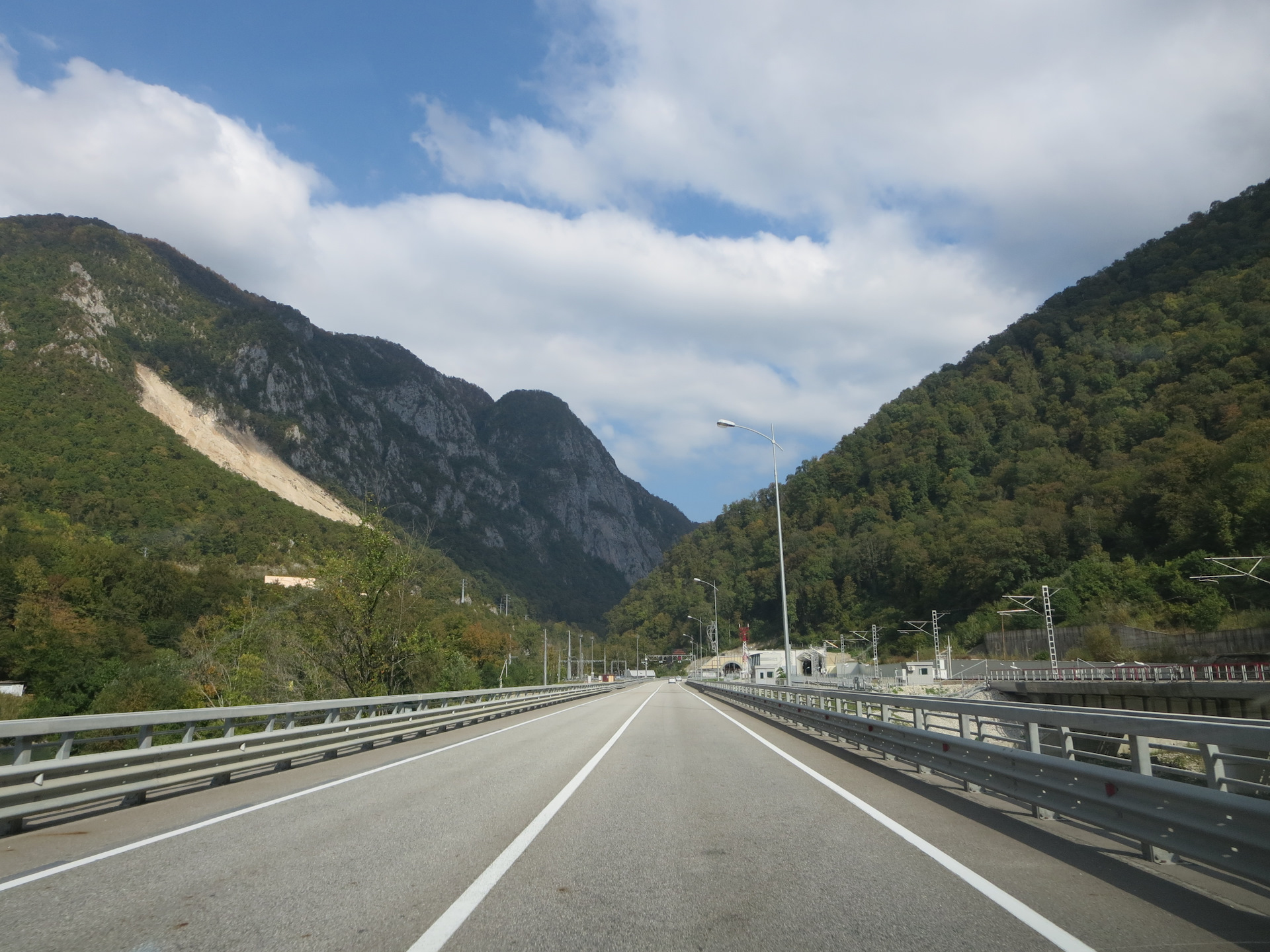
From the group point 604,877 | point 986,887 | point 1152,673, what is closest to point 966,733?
point 986,887

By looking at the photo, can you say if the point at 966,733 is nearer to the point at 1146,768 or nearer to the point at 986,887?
the point at 1146,768

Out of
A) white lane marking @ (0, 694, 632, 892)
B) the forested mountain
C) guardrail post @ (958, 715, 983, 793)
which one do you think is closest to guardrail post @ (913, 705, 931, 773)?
guardrail post @ (958, 715, 983, 793)

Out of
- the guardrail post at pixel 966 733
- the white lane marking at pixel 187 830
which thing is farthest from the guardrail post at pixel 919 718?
the white lane marking at pixel 187 830

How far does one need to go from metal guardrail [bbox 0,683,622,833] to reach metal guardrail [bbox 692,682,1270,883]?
8860mm

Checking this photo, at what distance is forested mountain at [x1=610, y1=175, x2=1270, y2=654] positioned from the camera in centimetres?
8712

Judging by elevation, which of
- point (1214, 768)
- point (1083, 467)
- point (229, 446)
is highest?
point (229, 446)

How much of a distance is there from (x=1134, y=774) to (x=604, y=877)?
4.00 meters

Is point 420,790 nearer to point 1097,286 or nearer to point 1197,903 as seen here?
point 1197,903

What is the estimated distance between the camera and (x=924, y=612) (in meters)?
130

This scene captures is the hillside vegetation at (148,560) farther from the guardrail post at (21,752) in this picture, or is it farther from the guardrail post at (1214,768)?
the guardrail post at (1214,768)

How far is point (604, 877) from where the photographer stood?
589cm

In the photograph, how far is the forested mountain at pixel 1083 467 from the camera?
8712 cm

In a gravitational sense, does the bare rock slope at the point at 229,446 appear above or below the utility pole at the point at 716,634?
above

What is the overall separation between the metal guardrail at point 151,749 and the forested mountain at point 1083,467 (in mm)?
69323
